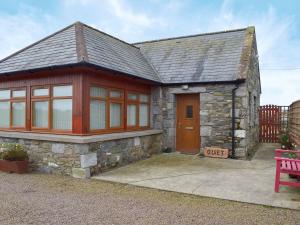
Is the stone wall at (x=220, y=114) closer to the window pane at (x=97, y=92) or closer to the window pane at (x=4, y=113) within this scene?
the window pane at (x=97, y=92)

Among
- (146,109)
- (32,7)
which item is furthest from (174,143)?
(32,7)

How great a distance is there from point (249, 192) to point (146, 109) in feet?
18.8

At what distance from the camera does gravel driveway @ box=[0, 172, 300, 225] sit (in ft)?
14.0

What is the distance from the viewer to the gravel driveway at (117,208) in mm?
4261

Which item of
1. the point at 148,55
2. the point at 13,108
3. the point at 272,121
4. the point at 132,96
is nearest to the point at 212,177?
the point at 132,96

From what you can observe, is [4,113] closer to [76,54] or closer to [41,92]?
[41,92]

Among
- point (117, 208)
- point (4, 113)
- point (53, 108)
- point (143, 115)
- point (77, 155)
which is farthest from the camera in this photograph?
point (143, 115)

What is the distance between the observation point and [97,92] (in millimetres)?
7879

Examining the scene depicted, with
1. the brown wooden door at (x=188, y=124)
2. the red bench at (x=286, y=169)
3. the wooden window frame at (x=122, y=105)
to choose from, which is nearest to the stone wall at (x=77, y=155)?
the wooden window frame at (x=122, y=105)

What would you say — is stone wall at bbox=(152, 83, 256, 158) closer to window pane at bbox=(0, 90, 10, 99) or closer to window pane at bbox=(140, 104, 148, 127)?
window pane at bbox=(140, 104, 148, 127)

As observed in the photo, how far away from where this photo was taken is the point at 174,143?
1087 cm

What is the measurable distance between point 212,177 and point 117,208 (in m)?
3.08

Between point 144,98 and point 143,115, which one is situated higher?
point 144,98

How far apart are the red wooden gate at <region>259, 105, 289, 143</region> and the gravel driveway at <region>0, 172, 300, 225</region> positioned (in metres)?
11.0
